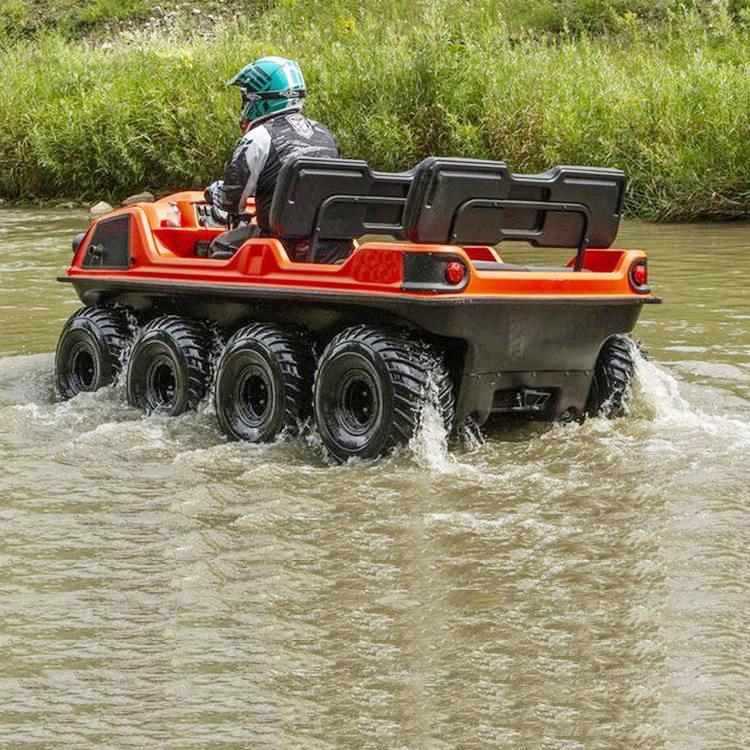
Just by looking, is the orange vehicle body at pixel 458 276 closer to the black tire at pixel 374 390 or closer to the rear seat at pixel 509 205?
the rear seat at pixel 509 205

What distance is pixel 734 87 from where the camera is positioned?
15.7 meters

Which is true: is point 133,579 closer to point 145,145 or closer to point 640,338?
point 640,338

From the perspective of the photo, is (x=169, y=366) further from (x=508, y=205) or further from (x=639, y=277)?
(x=639, y=277)

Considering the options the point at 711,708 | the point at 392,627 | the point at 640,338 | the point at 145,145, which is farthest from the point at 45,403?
the point at 145,145

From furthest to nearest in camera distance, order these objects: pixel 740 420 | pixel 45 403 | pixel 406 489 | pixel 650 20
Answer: pixel 650 20 → pixel 45 403 → pixel 740 420 → pixel 406 489

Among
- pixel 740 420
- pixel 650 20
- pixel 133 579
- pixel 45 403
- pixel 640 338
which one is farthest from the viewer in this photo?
pixel 650 20

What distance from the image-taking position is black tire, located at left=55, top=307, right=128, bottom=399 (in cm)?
834

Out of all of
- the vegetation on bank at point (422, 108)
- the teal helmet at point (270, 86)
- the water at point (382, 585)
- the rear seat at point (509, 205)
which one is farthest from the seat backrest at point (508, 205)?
the vegetation on bank at point (422, 108)

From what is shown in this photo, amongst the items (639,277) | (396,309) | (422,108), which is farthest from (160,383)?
(422,108)

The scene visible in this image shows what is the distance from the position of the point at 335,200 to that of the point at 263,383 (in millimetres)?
892

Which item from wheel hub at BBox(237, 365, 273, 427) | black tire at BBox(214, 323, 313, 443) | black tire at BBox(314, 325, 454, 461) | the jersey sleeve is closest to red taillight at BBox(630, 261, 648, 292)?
black tire at BBox(314, 325, 454, 461)

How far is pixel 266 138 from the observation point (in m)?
7.54

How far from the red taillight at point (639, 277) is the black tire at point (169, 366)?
2082 mm

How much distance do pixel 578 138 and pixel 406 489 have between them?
34.0 ft
